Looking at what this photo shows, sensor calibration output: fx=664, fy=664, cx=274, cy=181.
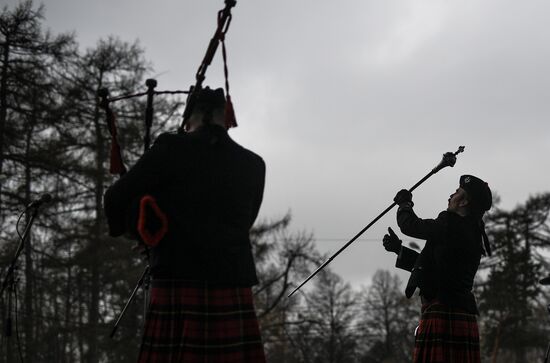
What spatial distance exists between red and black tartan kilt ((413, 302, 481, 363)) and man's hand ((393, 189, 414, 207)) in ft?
2.24

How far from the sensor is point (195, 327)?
2494mm

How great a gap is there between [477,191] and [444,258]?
1.84 ft

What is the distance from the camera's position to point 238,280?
2.57 metres

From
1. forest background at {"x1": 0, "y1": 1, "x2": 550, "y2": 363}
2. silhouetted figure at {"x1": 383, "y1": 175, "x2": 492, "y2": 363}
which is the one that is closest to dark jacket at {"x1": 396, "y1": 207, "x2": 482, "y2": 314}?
silhouetted figure at {"x1": 383, "y1": 175, "x2": 492, "y2": 363}

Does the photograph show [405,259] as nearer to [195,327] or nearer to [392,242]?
[392,242]

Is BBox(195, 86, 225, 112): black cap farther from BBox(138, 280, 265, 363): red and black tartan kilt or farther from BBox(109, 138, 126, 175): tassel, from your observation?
BBox(138, 280, 265, 363): red and black tartan kilt

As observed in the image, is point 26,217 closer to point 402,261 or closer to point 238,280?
point 402,261

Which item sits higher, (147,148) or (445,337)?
(147,148)

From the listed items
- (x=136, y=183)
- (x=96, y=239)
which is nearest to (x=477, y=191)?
(x=136, y=183)

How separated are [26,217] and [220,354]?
1359cm

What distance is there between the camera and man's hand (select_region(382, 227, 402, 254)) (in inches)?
192

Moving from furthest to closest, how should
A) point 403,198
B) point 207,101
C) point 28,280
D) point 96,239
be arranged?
point 96,239
point 28,280
point 403,198
point 207,101

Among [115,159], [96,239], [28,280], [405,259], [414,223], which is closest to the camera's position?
[115,159]

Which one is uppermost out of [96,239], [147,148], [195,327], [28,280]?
[96,239]
